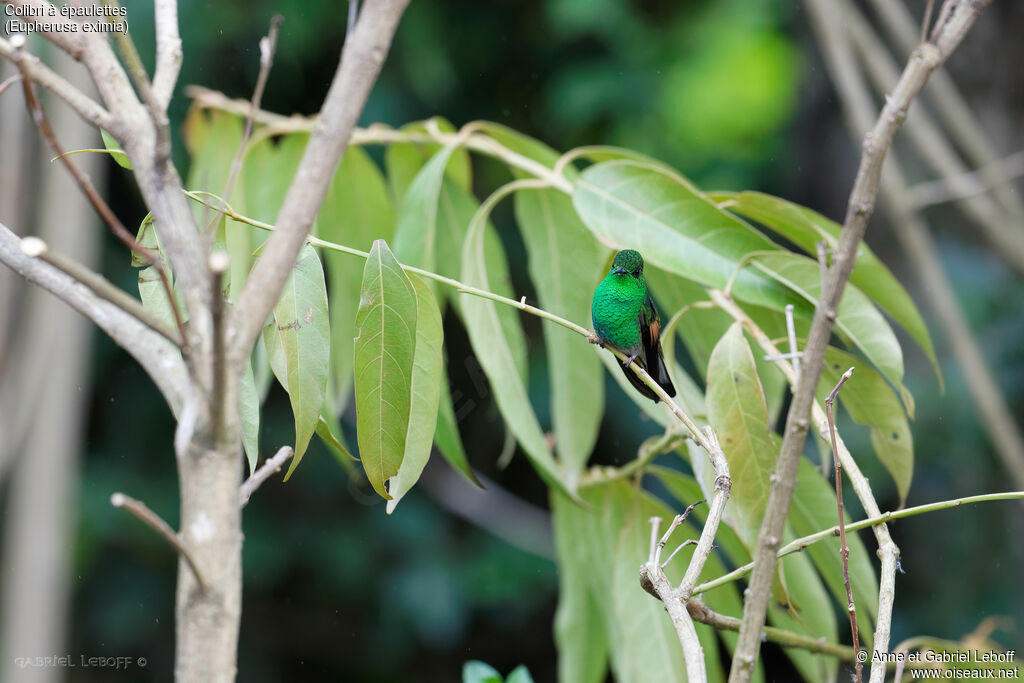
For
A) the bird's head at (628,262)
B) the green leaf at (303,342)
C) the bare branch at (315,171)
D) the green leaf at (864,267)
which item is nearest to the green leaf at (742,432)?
the bird's head at (628,262)

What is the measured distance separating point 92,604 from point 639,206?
3.76m

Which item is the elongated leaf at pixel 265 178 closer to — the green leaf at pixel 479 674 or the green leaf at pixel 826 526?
the green leaf at pixel 479 674

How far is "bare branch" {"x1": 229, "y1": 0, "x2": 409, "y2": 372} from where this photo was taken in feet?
1.57

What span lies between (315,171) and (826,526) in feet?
2.30

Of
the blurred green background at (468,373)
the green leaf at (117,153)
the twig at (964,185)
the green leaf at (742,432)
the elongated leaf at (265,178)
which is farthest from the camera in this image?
the blurred green background at (468,373)

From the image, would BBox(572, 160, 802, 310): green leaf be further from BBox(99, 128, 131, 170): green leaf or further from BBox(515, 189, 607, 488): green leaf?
BBox(99, 128, 131, 170): green leaf

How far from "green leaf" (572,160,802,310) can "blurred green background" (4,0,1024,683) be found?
2.61m

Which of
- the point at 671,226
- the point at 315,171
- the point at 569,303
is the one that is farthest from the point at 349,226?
the point at 315,171

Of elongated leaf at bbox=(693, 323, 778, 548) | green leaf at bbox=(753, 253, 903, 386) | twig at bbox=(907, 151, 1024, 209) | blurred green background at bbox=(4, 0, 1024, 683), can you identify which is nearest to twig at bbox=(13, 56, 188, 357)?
elongated leaf at bbox=(693, 323, 778, 548)

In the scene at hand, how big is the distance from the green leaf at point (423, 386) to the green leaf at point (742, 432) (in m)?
→ 0.25

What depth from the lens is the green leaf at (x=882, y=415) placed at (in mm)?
907

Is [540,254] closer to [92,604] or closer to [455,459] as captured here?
[455,459]

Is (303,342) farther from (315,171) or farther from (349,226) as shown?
(349,226)

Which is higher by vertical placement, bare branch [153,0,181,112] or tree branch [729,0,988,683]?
bare branch [153,0,181,112]
